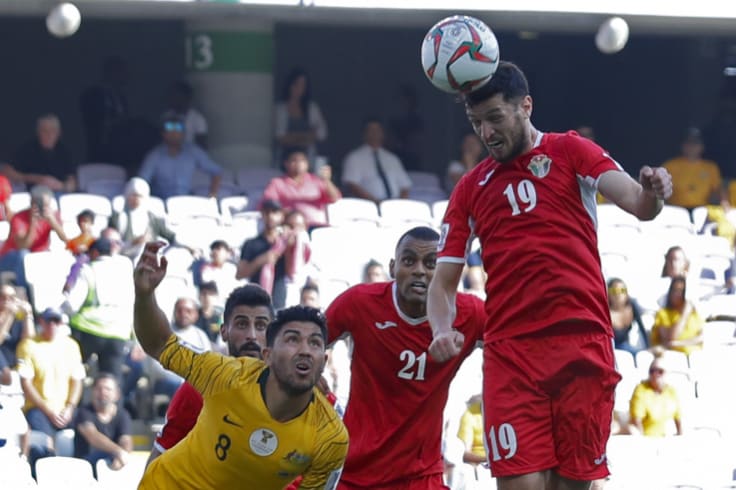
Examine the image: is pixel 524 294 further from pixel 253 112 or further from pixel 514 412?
pixel 253 112

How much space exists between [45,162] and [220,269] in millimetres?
2412

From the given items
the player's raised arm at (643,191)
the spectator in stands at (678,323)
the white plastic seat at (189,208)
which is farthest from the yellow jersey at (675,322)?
the player's raised arm at (643,191)

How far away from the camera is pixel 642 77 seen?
864 inches

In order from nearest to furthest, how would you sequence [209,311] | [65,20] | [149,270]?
[149,270] → [209,311] → [65,20]

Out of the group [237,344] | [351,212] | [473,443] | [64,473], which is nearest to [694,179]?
[351,212]

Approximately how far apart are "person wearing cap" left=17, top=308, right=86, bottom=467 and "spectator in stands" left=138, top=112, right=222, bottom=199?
10.2 ft

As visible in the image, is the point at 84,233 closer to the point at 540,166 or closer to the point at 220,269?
the point at 220,269

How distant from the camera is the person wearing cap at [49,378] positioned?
472 inches

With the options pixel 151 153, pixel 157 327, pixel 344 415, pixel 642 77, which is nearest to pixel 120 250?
pixel 151 153

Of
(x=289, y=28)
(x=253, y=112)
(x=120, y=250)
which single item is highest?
(x=289, y=28)

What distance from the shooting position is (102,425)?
1190cm

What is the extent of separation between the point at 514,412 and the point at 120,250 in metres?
7.34

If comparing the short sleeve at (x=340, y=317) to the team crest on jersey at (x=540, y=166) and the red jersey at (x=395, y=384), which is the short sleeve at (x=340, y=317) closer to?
the red jersey at (x=395, y=384)

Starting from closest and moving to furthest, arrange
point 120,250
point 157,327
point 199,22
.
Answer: point 157,327 → point 120,250 → point 199,22
